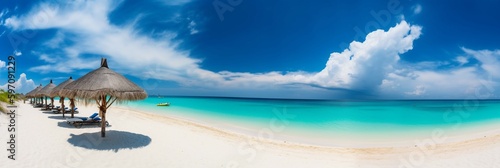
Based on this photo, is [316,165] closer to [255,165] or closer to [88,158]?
[255,165]

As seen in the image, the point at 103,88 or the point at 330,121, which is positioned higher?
the point at 103,88

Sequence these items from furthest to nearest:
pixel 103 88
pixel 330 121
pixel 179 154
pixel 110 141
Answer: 1. pixel 330 121
2. pixel 110 141
3. pixel 103 88
4. pixel 179 154

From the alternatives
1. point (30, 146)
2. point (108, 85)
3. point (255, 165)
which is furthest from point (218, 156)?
point (30, 146)

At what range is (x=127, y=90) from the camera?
7.43 metres

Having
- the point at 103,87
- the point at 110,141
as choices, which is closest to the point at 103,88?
the point at 103,87

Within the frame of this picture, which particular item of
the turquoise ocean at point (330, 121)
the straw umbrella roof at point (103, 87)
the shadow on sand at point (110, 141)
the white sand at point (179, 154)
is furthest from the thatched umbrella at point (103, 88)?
the turquoise ocean at point (330, 121)

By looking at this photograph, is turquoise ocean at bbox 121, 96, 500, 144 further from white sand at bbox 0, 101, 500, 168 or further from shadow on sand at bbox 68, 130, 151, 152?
shadow on sand at bbox 68, 130, 151, 152

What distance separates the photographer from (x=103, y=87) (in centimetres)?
711

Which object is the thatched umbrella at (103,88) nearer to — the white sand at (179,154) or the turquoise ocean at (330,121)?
the white sand at (179,154)

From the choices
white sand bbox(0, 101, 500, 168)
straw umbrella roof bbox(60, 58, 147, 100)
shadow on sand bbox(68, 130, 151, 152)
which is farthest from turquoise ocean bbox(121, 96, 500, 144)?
straw umbrella roof bbox(60, 58, 147, 100)

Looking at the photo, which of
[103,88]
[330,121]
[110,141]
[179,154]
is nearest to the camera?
[179,154]

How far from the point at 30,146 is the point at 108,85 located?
2371 mm

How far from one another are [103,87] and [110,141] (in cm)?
171

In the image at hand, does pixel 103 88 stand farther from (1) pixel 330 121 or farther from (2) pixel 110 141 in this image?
(1) pixel 330 121
